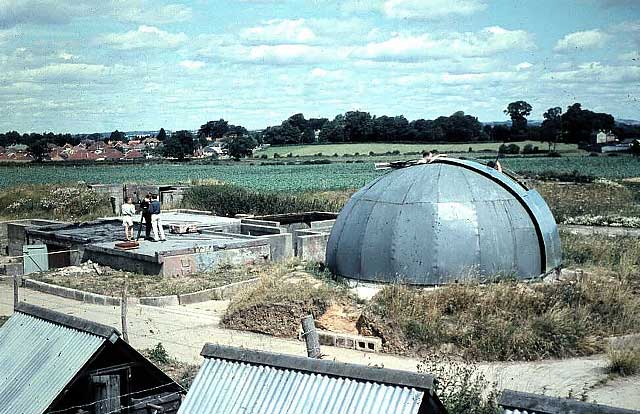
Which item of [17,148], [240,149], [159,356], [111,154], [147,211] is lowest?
[111,154]

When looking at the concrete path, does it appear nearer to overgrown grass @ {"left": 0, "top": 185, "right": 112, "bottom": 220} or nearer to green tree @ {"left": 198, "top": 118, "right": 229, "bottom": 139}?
overgrown grass @ {"left": 0, "top": 185, "right": 112, "bottom": 220}

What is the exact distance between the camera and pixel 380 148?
338 feet

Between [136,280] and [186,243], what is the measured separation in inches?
135

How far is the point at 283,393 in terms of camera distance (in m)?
6.27

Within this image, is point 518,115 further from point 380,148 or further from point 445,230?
point 445,230

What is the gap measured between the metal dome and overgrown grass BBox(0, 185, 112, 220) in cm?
2371

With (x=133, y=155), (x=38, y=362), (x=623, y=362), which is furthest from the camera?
(x=133, y=155)

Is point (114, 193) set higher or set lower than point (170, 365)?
higher

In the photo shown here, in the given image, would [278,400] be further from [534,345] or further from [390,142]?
[390,142]

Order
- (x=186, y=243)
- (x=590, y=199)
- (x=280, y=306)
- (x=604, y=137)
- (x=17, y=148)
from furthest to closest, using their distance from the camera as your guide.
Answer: (x=17, y=148) < (x=604, y=137) < (x=590, y=199) < (x=186, y=243) < (x=280, y=306)

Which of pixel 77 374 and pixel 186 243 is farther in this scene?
pixel 186 243

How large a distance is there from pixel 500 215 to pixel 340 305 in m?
4.50

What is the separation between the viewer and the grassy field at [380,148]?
8629cm

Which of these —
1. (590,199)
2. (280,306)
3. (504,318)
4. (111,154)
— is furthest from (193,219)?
(111,154)
